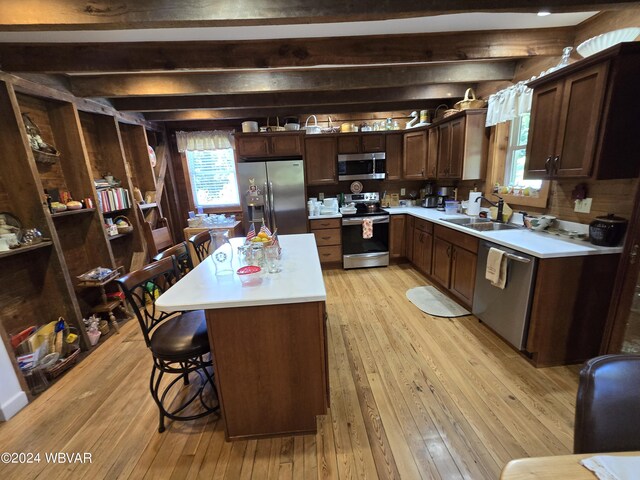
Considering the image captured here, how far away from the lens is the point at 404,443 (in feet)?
4.75

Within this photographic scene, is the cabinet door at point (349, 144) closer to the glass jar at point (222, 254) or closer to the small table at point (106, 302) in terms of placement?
the glass jar at point (222, 254)

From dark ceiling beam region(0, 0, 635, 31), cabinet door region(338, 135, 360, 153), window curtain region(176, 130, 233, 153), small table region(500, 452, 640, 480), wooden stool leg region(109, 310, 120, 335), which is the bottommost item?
wooden stool leg region(109, 310, 120, 335)

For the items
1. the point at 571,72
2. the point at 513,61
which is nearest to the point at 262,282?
the point at 571,72

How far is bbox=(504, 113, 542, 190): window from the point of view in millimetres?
2654

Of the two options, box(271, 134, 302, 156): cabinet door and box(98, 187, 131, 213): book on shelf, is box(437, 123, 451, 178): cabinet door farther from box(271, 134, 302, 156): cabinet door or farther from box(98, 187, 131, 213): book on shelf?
box(98, 187, 131, 213): book on shelf

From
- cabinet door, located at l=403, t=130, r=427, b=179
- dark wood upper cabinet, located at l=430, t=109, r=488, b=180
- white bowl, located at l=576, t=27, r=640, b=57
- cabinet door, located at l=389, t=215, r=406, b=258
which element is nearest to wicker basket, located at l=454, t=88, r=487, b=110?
dark wood upper cabinet, located at l=430, t=109, r=488, b=180

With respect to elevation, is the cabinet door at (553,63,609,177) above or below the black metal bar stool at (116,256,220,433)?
above

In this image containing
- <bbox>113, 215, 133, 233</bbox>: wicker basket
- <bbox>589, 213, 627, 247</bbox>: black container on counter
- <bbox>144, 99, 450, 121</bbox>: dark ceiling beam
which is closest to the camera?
<bbox>589, 213, 627, 247</bbox>: black container on counter

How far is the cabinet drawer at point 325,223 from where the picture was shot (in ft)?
12.8

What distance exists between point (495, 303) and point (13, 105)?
13.5ft

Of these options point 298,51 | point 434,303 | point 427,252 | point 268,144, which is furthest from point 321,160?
point 434,303

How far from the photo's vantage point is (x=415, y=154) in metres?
3.97

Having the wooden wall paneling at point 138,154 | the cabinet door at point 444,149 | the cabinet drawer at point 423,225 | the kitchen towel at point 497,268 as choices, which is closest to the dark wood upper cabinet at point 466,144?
the cabinet door at point 444,149

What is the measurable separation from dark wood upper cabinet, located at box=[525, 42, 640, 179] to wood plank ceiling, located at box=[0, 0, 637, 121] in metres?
0.33
